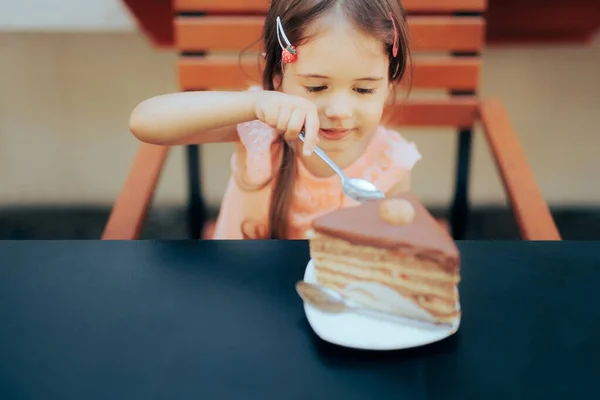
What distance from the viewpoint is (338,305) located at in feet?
1.93

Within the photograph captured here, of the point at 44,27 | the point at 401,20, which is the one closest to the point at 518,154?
the point at 401,20

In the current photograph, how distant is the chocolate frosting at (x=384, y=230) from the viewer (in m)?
0.54

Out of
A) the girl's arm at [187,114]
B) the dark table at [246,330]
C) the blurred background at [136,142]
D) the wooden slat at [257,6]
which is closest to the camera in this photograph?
the dark table at [246,330]

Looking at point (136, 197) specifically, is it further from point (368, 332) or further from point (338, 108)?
point (368, 332)

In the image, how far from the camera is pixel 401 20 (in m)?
0.90

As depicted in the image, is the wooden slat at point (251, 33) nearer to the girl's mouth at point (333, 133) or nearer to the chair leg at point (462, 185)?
the chair leg at point (462, 185)

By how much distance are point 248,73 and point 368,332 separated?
904 mm

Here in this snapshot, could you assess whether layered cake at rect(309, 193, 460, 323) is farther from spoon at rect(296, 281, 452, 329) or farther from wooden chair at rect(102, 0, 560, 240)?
wooden chair at rect(102, 0, 560, 240)

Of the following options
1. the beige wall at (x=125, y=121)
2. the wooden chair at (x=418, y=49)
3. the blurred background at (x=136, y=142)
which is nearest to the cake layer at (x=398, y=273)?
the wooden chair at (x=418, y=49)

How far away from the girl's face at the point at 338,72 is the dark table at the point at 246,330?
19 cm

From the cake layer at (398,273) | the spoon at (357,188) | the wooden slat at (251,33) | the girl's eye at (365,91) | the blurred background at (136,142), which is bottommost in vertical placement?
the blurred background at (136,142)

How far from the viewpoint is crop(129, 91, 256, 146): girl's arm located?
31.7 inches

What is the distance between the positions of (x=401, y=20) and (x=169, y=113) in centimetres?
36

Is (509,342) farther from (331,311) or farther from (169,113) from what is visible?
(169,113)
